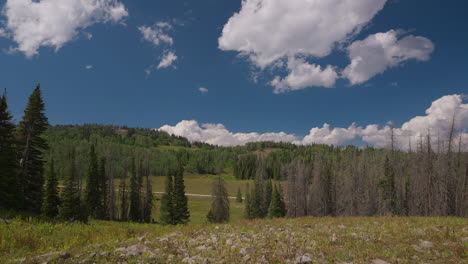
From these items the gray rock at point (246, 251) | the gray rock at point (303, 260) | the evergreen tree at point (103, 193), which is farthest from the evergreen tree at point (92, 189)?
the gray rock at point (303, 260)

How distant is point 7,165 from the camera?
23703 mm

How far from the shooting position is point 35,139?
28109mm

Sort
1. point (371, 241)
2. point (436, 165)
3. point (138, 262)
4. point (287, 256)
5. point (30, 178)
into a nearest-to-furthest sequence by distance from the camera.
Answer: point (138, 262) → point (287, 256) → point (371, 241) → point (30, 178) → point (436, 165)

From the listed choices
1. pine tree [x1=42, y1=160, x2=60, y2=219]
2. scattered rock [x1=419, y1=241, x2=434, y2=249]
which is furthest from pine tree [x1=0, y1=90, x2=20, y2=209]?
scattered rock [x1=419, y1=241, x2=434, y2=249]

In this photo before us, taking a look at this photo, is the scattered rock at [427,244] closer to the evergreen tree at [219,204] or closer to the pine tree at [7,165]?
the pine tree at [7,165]

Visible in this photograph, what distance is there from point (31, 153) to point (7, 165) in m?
4.61

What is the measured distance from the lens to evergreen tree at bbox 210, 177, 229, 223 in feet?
182

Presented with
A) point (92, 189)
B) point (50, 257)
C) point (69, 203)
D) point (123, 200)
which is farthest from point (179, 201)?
point (50, 257)

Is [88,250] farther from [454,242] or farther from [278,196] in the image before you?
[278,196]

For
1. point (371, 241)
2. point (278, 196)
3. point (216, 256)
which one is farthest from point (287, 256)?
point (278, 196)

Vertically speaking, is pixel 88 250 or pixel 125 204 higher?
pixel 88 250

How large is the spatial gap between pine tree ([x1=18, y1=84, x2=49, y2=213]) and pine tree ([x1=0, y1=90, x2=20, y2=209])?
1.29 metres

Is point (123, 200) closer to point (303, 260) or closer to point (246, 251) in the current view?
point (246, 251)

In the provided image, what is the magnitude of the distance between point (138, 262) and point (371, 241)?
8.54 metres
